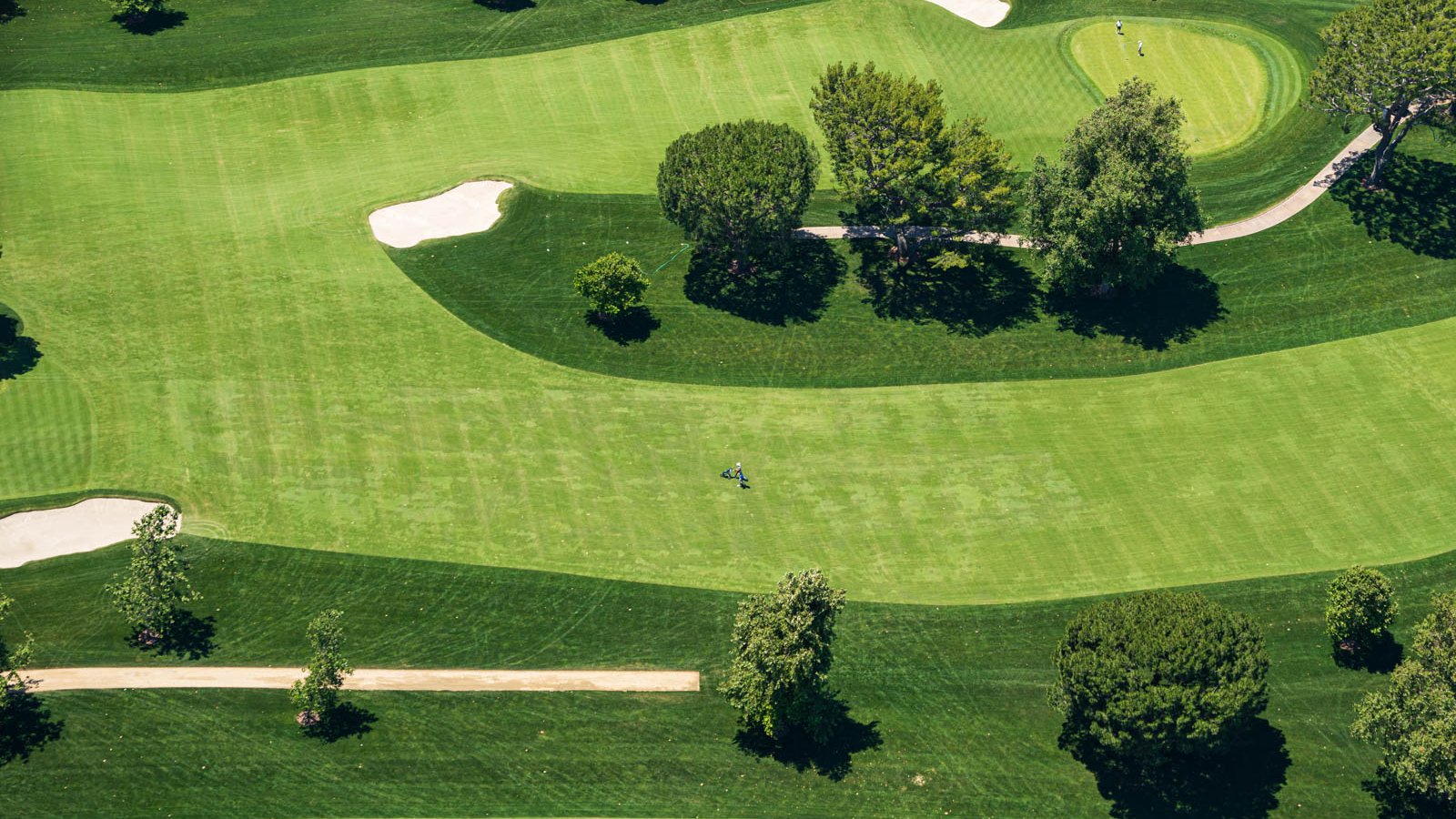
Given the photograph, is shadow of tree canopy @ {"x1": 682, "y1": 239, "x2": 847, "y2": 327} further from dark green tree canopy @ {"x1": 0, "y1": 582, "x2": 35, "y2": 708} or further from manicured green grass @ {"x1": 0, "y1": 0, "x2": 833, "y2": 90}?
dark green tree canopy @ {"x1": 0, "y1": 582, "x2": 35, "y2": 708}

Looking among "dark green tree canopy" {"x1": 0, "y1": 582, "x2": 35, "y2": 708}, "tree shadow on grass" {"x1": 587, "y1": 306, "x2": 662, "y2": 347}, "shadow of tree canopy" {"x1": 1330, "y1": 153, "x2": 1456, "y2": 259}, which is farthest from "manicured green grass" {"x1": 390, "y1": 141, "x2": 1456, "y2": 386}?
"dark green tree canopy" {"x1": 0, "y1": 582, "x2": 35, "y2": 708}

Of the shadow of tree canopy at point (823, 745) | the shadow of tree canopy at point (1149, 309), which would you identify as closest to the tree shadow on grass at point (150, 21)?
the shadow of tree canopy at point (1149, 309)

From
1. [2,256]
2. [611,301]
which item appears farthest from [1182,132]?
[2,256]

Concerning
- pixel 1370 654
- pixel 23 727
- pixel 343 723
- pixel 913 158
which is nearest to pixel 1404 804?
pixel 1370 654

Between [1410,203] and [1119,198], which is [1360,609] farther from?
[1410,203]

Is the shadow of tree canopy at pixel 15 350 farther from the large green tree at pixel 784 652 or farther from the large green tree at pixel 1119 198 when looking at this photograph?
the large green tree at pixel 1119 198

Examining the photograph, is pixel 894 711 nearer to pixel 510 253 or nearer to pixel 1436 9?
pixel 510 253

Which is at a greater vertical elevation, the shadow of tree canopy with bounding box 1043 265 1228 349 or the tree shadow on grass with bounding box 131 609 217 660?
the shadow of tree canopy with bounding box 1043 265 1228 349
